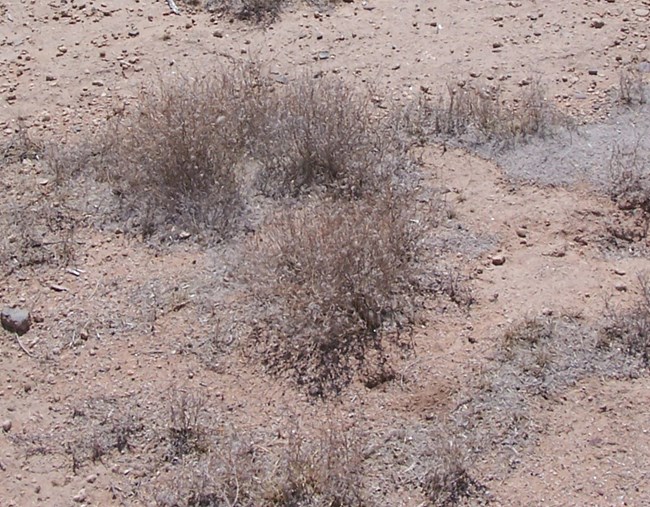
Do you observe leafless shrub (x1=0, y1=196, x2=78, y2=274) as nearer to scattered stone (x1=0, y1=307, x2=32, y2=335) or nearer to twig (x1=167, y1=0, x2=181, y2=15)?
scattered stone (x1=0, y1=307, x2=32, y2=335)

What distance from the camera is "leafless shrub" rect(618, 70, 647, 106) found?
5297 millimetres

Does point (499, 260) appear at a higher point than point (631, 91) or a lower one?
lower

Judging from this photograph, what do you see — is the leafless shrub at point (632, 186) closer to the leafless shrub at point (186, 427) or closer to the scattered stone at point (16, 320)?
the leafless shrub at point (186, 427)

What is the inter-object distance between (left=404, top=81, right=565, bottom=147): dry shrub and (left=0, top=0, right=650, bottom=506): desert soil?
0.10 m

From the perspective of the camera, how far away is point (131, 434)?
3.76m

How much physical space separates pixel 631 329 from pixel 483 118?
5.00 feet

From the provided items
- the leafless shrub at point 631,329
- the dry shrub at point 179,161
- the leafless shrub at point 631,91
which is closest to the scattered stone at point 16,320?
the dry shrub at point 179,161

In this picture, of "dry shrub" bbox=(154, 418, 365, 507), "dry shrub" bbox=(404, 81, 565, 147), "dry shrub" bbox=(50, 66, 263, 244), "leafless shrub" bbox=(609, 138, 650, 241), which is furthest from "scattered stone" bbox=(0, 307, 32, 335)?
"leafless shrub" bbox=(609, 138, 650, 241)

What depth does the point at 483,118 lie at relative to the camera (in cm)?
515

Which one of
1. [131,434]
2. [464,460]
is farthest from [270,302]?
[464,460]

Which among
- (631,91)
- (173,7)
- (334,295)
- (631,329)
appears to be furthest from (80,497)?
(173,7)

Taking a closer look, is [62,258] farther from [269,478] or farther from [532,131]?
[532,131]

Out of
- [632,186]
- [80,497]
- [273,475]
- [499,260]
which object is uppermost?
[632,186]

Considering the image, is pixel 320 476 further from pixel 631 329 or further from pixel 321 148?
pixel 321 148
